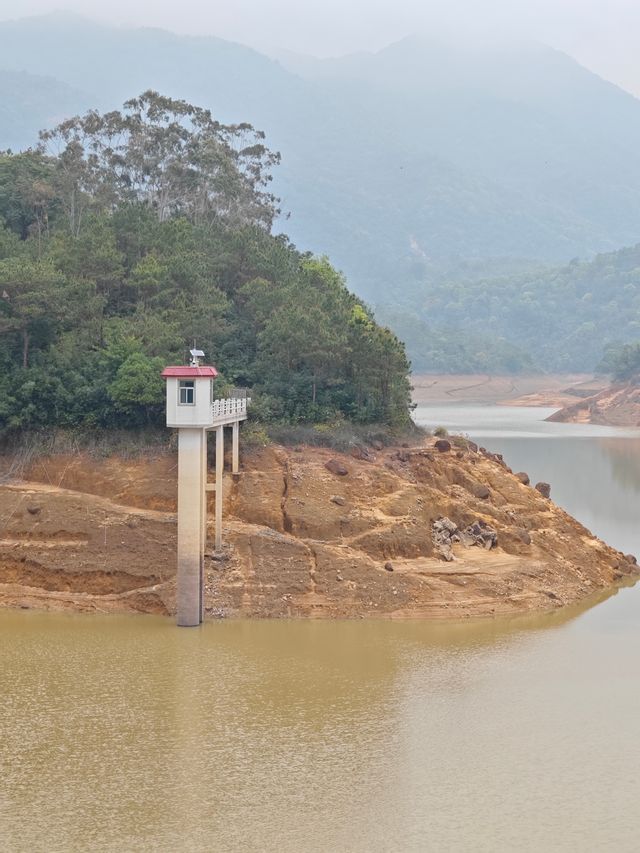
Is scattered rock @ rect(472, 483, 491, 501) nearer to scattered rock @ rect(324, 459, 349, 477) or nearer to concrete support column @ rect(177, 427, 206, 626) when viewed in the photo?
scattered rock @ rect(324, 459, 349, 477)

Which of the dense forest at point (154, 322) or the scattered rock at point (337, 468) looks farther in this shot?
the dense forest at point (154, 322)

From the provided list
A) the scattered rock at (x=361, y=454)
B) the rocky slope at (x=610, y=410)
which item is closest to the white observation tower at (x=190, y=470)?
the scattered rock at (x=361, y=454)

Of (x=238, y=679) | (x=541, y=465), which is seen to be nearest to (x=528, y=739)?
(x=238, y=679)

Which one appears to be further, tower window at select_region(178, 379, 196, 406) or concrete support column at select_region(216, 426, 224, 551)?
concrete support column at select_region(216, 426, 224, 551)

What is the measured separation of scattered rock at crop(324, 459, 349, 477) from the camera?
41625 mm

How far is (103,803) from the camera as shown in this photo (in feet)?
76.3

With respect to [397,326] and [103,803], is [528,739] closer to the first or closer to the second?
[103,803]

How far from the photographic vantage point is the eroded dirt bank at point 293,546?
37.4 m

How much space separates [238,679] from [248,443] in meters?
12.7

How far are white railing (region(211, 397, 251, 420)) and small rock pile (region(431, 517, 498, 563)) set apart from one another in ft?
24.1

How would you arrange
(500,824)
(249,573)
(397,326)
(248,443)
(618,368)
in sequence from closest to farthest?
(500,824), (249,573), (248,443), (618,368), (397,326)

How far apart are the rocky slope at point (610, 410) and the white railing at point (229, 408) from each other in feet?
294

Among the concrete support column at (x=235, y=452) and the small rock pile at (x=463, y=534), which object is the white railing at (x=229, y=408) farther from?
the small rock pile at (x=463, y=534)

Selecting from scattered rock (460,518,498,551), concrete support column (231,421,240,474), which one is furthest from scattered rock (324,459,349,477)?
scattered rock (460,518,498,551)
